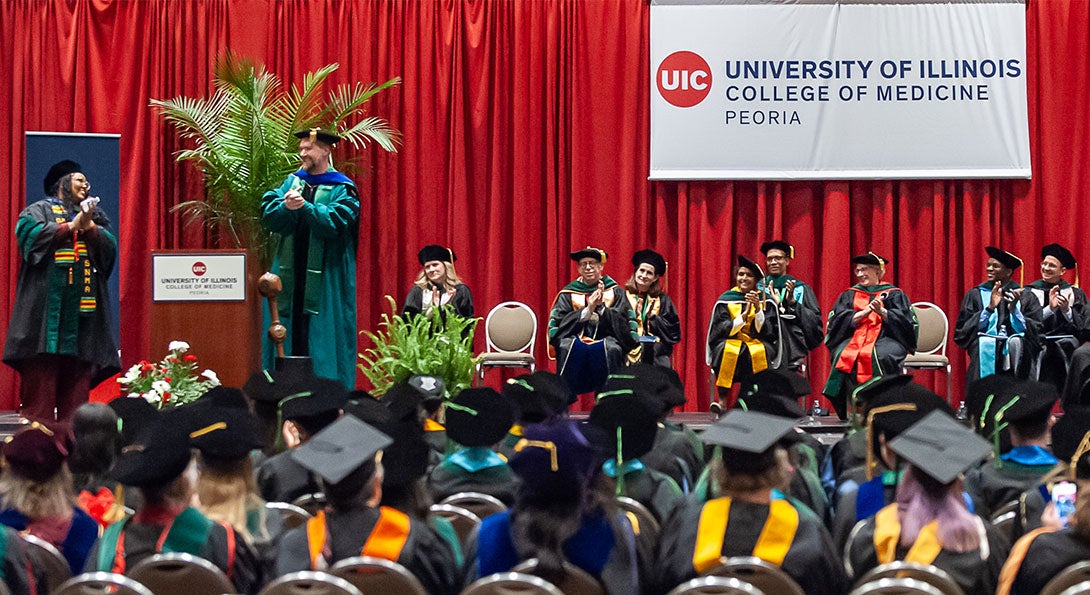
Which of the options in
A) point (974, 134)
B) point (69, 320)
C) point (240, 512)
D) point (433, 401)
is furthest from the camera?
point (974, 134)

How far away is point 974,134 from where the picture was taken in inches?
461

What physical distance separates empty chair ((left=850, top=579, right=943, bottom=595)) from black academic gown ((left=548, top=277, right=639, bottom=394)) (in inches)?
286

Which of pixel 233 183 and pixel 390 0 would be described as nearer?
→ pixel 233 183

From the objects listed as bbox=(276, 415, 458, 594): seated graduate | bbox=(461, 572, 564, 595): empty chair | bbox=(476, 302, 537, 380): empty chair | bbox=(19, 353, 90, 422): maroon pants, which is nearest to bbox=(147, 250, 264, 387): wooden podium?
bbox=(19, 353, 90, 422): maroon pants

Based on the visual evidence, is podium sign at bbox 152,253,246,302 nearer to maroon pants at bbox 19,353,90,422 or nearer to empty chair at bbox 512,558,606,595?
maroon pants at bbox 19,353,90,422

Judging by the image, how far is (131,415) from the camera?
17.1 ft

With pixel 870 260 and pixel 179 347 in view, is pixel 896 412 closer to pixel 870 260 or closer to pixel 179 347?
pixel 179 347

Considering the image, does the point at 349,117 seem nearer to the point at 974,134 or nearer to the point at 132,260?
the point at 132,260

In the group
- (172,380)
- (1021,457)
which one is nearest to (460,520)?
(1021,457)

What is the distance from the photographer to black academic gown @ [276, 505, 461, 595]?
10.8 ft

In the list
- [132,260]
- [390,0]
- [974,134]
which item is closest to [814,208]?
[974,134]

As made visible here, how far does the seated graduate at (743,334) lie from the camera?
10.4 metres

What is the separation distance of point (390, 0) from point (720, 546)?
370 inches

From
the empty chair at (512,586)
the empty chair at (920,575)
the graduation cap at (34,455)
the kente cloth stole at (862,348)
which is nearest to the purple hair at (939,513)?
the empty chair at (920,575)
